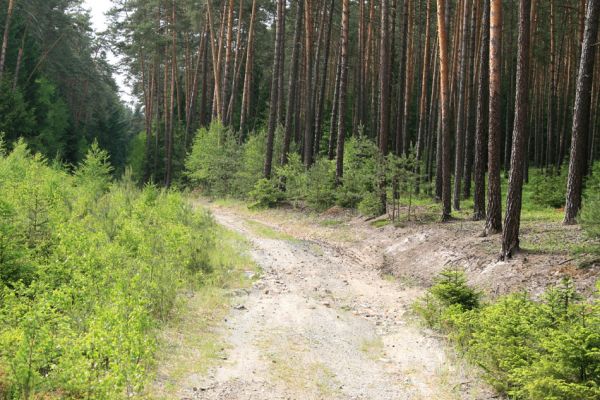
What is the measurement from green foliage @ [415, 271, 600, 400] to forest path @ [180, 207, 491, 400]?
0.39 m

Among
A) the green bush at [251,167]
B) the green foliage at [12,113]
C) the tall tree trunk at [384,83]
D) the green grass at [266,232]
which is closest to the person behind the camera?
the green grass at [266,232]

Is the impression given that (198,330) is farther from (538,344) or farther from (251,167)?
(251,167)

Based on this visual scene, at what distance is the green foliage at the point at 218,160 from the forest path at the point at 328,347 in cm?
1688

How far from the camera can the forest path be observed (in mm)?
5652

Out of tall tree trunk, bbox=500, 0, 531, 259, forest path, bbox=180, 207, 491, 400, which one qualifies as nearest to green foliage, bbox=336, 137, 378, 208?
forest path, bbox=180, 207, 491, 400

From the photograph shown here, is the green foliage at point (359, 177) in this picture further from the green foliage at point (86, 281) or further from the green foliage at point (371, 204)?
the green foliage at point (86, 281)

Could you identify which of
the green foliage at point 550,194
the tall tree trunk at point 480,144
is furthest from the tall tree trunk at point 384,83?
the green foliage at point 550,194

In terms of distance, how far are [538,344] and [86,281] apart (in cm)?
503

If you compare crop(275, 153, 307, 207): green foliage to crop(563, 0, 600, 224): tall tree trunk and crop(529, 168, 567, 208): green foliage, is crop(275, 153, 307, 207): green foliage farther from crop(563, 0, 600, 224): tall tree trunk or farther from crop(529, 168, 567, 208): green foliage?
crop(563, 0, 600, 224): tall tree trunk

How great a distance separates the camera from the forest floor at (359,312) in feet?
18.9

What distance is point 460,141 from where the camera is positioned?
60.8ft

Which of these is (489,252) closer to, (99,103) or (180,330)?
(180,330)

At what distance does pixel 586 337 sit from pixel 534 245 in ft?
19.7

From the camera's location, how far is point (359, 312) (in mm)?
8805
